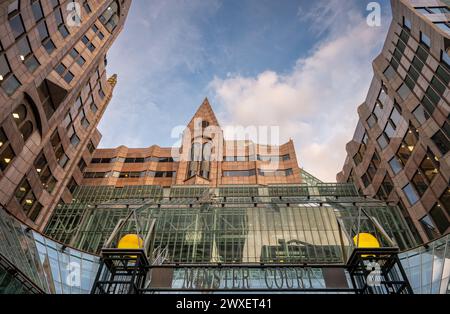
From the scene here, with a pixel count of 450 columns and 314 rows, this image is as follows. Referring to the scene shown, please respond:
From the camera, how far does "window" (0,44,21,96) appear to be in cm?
2148

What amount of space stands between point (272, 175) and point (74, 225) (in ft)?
Result: 105

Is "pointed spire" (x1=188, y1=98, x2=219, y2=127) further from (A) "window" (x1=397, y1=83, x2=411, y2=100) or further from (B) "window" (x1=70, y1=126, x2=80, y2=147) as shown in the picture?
(A) "window" (x1=397, y1=83, x2=411, y2=100)

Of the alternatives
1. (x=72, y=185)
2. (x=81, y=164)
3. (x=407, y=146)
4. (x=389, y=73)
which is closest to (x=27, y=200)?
(x=72, y=185)

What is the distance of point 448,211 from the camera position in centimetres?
2403

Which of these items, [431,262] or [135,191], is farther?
[135,191]

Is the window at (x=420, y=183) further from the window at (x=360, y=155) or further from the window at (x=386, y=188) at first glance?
the window at (x=360, y=155)

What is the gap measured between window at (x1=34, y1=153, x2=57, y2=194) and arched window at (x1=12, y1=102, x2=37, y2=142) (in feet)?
10.9

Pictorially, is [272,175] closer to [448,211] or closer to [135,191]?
[135,191]

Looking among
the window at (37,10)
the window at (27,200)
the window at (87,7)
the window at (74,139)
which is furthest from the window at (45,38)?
the window at (27,200)

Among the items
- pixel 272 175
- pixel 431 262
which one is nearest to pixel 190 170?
pixel 272 175

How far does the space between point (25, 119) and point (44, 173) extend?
7168 millimetres

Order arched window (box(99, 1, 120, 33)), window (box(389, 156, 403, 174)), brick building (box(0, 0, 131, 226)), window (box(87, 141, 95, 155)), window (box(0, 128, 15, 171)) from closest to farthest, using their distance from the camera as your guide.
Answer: window (box(0, 128, 15, 171))
brick building (box(0, 0, 131, 226))
window (box(389, 156, 403, 174))
arched window (box(99, 1, 120, 33))
window (box(87, 141, 95, 155))

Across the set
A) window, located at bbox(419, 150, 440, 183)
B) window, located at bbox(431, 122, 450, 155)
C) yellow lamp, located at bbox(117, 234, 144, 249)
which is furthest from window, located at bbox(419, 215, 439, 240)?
yellow lamp, located at bbox(117, 234, 144, 249)

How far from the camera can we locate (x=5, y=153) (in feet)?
75.7
